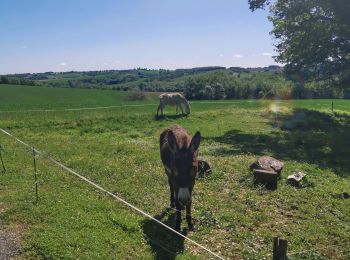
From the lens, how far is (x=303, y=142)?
76.1ft

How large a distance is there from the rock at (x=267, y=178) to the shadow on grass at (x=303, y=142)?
430cm

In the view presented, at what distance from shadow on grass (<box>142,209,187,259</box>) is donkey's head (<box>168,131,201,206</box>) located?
40.1 inches

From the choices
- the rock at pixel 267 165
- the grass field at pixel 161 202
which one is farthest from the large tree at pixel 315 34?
the rock at pixel 267 165

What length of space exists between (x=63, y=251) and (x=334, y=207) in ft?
27.0

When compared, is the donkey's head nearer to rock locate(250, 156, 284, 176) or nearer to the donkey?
the donkey

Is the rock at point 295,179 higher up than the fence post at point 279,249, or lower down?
lower down

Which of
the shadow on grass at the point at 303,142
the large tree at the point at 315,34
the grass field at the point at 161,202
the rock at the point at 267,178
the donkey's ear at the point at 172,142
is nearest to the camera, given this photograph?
the grass field at the point at 161,202

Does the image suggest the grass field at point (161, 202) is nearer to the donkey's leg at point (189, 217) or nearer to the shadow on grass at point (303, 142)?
the shadow on grass at point (303, 142)

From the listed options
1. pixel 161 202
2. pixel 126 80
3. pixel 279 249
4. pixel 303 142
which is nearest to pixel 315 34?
pixel 303 142

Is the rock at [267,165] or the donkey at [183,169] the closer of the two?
the donkey at [183,169]

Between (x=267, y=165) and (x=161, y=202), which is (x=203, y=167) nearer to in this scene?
(x=267, y=165)

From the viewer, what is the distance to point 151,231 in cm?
1012

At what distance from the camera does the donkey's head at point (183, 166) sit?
943 cm

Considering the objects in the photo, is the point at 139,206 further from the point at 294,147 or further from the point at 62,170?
the point at 294,147
